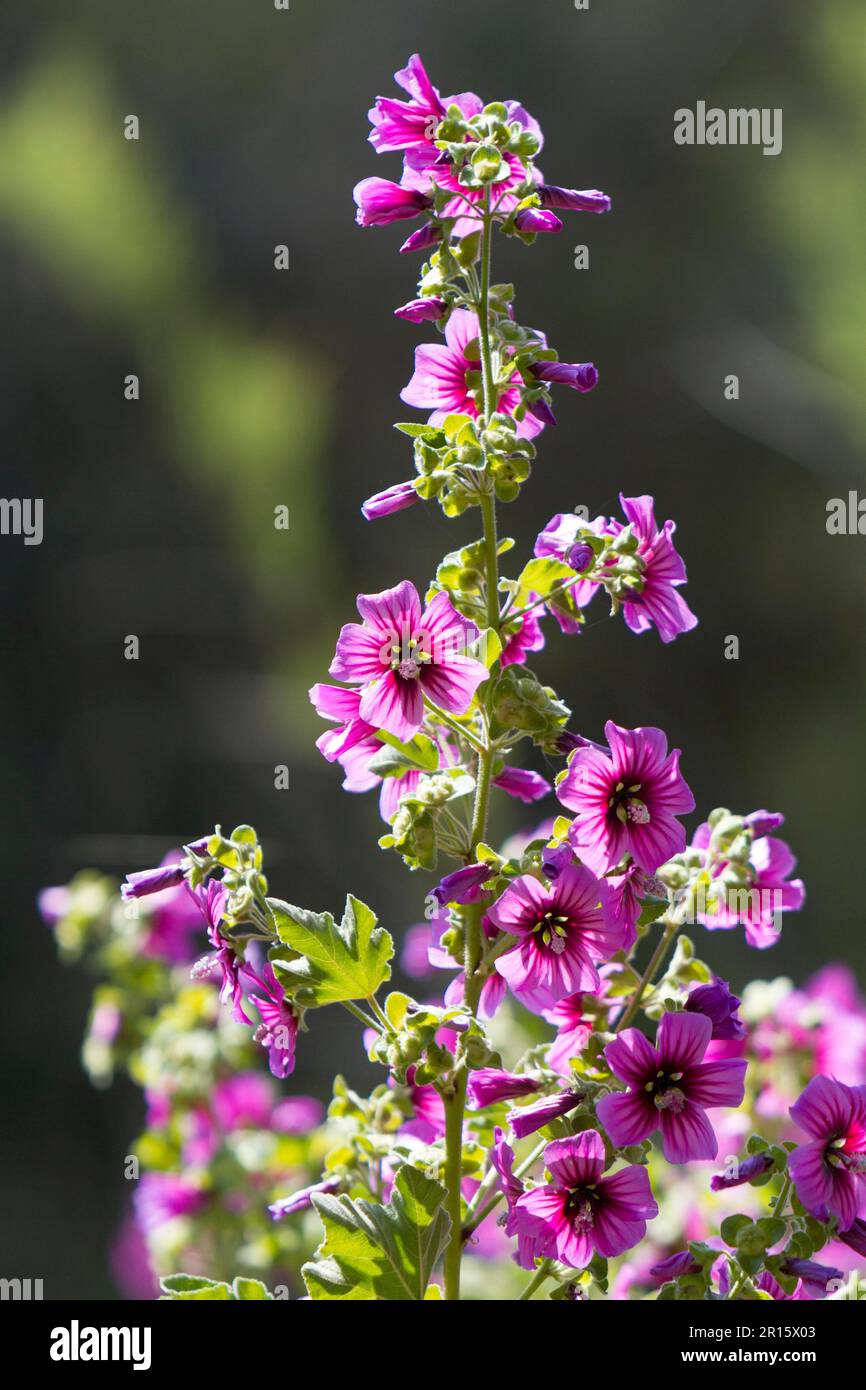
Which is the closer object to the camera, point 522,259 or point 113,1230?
point 113,1230

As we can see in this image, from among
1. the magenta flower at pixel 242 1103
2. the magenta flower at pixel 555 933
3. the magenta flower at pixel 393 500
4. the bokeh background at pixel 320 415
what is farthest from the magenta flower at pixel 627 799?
the bokeh background at pixel 320 415

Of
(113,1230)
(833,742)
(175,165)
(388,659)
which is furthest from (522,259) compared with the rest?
(388,659)

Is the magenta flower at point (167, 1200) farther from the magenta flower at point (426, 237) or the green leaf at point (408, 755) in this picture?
the magenta flower at point (426, 237)

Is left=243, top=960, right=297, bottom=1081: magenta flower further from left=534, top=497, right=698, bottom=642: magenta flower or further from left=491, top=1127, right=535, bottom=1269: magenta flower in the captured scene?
left=534, top=497, right=698, bottom=642: magenta flower

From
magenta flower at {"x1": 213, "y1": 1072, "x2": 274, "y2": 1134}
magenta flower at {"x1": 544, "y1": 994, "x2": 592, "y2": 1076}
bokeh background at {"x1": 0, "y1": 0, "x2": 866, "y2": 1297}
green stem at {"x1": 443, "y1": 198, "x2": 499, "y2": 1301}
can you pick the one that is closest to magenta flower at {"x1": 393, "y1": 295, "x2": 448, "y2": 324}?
green stem at {"x1": 443, "y1": 198, "x2": 499, "y2": 1301}
